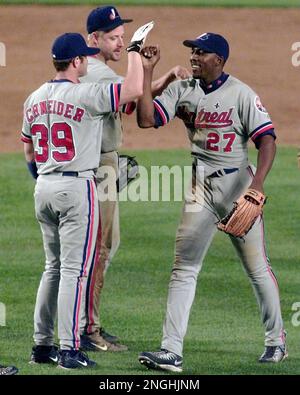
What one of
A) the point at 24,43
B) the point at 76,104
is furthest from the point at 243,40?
the point at 76,104

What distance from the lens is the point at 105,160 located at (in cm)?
855

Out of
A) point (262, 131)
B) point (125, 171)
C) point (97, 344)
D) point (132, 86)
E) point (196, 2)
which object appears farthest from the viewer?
point (196, 2)

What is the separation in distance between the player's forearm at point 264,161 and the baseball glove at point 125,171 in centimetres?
121

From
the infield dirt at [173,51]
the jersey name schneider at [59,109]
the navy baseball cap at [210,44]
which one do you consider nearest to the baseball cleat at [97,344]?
the jersey name schneider at [59,109]

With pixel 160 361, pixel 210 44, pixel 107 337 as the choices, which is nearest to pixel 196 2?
pixel 107 337

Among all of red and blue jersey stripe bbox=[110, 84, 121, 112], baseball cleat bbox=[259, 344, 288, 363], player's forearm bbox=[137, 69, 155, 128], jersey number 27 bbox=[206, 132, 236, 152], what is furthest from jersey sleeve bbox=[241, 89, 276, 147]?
baseball cleat bbox=[259, 344, 288, 363]

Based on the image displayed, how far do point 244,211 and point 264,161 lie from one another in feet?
1.06

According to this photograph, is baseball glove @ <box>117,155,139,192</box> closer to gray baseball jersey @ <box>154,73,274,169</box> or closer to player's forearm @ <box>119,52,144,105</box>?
gray baseball jersey @ <box>154,73,274,169</box>

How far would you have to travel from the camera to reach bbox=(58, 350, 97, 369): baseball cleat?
24.9 ft

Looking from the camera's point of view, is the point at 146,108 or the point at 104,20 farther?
the point at 104,20

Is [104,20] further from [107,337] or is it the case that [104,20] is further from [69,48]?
Result: [107,337]

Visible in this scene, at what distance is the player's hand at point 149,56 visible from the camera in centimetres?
786
